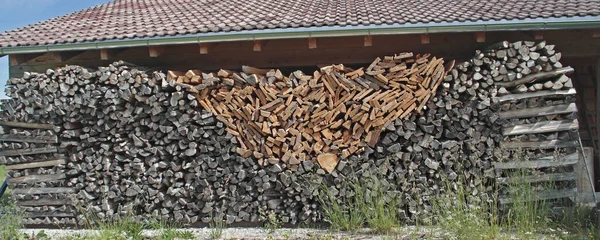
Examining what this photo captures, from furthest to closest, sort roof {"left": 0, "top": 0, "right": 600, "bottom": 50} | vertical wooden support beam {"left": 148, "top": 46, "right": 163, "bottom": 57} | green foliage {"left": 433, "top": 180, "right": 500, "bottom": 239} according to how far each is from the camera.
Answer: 1. vertical wooden support beam {"left": 148, "top": 46, "right": 163, "bottom": 57}
2. roof {"left": 0, "top": 0, "right": 600, "bottom": 50}
3. green foliage {"left": 433, "top": 180, "right": 500, "bottom": 239}

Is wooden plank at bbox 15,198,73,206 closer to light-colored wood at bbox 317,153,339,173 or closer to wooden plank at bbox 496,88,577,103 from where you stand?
light-colored wood at bbox 317,153,339,173

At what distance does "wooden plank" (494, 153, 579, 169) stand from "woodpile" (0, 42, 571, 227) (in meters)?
0.18

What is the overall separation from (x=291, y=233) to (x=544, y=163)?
3.00m

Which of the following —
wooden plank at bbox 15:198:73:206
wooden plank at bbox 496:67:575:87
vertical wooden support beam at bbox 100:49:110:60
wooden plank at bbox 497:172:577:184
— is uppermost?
vertical wooden support beam at bbox 100:49:110:60

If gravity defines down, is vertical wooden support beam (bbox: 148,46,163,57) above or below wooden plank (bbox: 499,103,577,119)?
above

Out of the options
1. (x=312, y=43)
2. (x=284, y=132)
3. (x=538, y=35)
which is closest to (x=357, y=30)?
(x=312, y=43)

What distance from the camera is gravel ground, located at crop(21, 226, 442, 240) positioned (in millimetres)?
5047

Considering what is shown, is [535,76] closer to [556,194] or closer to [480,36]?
[480,36]

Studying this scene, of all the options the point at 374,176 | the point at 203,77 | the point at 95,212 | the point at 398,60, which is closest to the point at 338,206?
the point at 374,176

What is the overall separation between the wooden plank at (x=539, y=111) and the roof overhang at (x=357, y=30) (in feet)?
3.12

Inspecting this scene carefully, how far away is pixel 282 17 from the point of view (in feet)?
21.6

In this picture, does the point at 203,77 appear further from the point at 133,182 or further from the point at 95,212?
the point at 95,212

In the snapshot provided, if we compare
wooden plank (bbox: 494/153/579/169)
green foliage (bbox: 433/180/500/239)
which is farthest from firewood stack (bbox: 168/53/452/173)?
wooden plank (bbox: 494/153/579/169)

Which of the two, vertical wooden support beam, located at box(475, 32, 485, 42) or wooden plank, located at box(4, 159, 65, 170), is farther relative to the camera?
wooden plank, located at box(4, 159, 65, 170)
